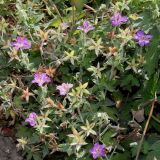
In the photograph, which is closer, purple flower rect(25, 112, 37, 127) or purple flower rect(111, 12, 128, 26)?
purple flower rect(25, 112, 37, 127)

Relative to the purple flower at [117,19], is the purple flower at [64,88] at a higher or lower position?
lower

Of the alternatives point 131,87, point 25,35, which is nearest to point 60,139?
point 131,87

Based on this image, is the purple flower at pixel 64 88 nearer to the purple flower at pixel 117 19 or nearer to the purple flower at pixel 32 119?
the purple flower at pixel 32 119

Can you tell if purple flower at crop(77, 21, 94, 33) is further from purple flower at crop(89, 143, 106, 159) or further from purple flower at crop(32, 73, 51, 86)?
purple flower at crop(89, 143, 106, 159)

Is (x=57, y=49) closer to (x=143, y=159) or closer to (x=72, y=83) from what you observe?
(x=72, y=83)

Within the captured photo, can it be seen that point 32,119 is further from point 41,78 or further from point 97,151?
point 97,151

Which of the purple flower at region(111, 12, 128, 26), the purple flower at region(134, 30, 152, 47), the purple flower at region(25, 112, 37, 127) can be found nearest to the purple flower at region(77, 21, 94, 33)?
the purple flower at region(111, 12, 128, 26)

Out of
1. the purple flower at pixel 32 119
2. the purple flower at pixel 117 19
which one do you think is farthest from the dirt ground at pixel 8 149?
the purple flower at pixel 117 19

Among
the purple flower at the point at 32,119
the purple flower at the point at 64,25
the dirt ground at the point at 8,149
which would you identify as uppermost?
the purple flower at the point at 64,25

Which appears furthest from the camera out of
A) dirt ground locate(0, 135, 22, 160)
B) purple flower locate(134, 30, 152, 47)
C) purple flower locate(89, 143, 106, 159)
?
dirt ground locate(0, 135, 22, 160)
